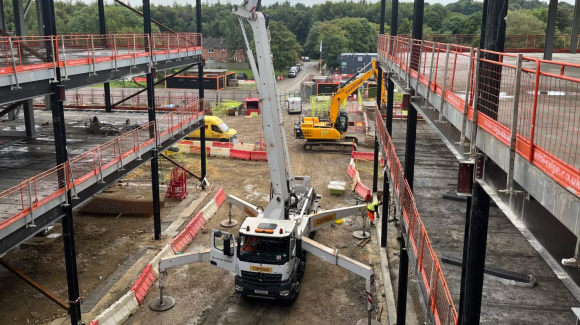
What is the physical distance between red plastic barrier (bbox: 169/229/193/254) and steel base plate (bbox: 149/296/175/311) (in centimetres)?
304

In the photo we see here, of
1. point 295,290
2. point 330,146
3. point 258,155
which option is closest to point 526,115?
point 295,290

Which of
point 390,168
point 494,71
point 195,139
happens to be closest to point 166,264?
point 390,168

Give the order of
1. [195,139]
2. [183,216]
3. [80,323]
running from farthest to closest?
[195,139] < [183,216] < [80,323]

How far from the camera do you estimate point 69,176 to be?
1282 cm

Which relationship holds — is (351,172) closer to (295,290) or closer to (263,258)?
(295,290)

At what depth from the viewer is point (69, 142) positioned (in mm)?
18625

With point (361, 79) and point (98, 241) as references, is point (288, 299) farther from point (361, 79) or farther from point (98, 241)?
point (361, 79)

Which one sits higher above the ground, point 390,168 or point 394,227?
point 390,168

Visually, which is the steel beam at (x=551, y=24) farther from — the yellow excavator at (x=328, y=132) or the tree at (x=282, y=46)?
the tree at (x=282, y=46)

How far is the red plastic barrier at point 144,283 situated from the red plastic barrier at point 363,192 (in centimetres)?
1139

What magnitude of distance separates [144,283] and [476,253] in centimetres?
1220

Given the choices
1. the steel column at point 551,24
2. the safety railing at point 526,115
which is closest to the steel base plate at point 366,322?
the safety railing at point 526,115

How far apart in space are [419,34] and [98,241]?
1419 cm

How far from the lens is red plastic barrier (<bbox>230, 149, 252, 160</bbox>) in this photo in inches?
1270
